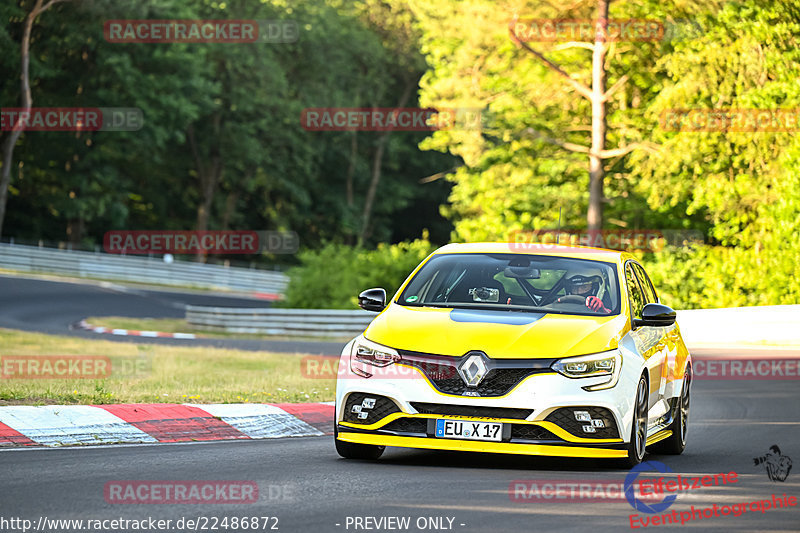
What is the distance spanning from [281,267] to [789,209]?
4008 cm

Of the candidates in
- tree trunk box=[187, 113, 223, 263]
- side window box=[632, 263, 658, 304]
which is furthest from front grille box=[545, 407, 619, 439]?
tree trunk box=[187, 113, 223, 263]

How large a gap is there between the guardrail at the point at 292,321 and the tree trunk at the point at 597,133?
31.6 feet

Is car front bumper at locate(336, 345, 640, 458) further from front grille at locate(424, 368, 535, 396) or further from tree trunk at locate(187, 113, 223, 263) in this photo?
tree trunk at locate(187, 113, 223, 263)

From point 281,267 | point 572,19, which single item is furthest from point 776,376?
point 281,267

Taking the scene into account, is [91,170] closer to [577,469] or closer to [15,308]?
[15,308]

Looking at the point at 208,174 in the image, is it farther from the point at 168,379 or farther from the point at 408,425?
the point at 408,425

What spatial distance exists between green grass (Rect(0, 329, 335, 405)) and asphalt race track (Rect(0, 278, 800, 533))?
237cm

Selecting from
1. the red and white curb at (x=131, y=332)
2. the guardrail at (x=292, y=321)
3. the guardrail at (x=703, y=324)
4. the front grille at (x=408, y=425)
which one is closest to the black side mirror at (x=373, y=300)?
the front grille at (x=408, y=425)

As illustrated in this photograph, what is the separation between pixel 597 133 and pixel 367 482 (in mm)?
33393

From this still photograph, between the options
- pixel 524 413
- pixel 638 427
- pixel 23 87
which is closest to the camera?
pixel 524 413

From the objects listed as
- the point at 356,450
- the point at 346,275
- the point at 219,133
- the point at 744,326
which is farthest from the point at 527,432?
the point at 219,133

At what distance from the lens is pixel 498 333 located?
9.53m


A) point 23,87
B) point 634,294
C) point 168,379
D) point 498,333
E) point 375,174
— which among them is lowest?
point 168,379

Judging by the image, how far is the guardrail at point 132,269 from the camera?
54.2 metres
